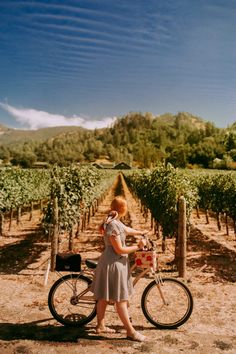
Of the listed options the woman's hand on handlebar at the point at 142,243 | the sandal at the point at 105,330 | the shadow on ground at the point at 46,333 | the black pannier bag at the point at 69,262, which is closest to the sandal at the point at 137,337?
the shadow on ground at the point at 46,333

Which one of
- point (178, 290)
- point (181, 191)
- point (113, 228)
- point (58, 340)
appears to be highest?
point (181, 191)

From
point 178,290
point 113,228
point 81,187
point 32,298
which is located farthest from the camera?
point 81,187

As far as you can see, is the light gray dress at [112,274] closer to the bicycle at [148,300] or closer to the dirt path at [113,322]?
the bicycle at [148,300]

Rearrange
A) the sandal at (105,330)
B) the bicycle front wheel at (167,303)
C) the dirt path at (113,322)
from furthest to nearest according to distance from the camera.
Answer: the bicycle front wheel at (167,303) < the sandal at (105,330) < the dirt path at (113,322)

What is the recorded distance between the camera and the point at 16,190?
21297 mm

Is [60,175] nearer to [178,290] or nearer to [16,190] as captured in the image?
[16,190]

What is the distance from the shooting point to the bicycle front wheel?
608 centimetres

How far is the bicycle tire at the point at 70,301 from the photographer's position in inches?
248

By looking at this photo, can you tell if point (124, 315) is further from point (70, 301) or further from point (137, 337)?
point (70, 301)

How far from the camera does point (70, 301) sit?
634 cm

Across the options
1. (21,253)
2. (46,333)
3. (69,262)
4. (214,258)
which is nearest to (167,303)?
(69,262)

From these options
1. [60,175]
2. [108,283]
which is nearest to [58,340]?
[108,283]

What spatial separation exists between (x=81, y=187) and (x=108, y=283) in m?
9.50

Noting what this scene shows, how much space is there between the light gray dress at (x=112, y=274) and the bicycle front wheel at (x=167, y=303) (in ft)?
2.10
